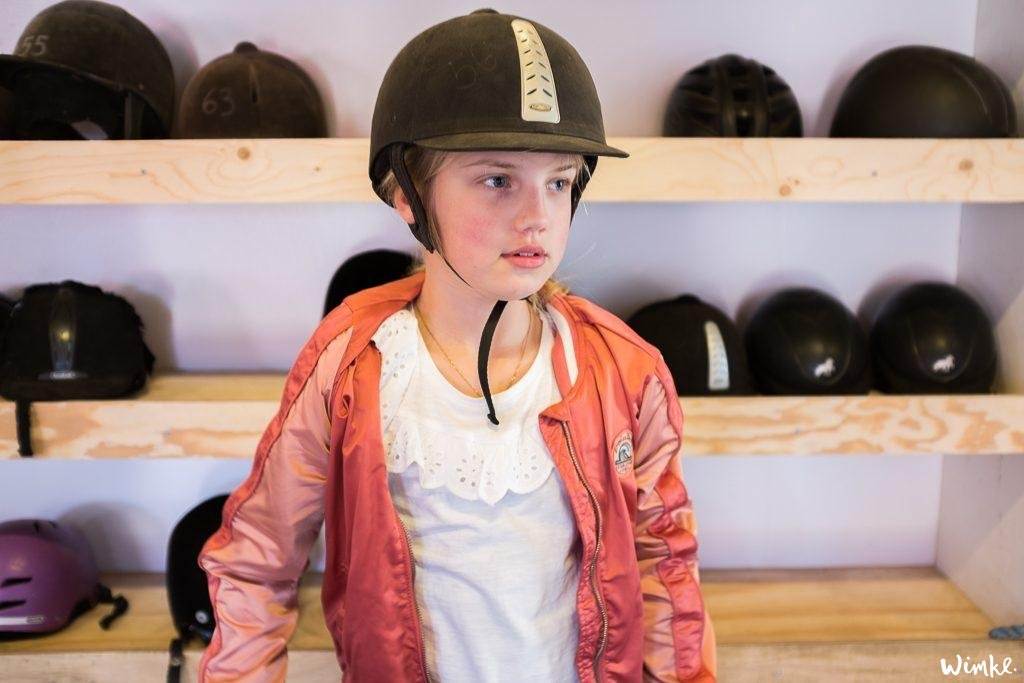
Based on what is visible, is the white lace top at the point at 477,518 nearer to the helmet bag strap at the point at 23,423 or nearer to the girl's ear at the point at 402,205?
the girl's ear at the point at 402,205

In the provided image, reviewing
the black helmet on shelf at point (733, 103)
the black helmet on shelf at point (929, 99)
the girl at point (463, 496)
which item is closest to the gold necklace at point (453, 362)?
the girl at point (463, 496)

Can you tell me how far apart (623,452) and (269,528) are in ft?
1.79

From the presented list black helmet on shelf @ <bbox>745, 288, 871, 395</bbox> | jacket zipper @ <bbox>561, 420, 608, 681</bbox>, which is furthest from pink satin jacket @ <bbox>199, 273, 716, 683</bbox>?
black helmet on shelf @ <bbox>745, 288, 871, 395</bbox>

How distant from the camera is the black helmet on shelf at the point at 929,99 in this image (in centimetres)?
161

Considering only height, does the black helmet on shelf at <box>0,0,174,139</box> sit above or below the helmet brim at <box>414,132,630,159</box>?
above

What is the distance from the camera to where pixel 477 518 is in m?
1.09

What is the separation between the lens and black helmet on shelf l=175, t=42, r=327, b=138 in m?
1.61

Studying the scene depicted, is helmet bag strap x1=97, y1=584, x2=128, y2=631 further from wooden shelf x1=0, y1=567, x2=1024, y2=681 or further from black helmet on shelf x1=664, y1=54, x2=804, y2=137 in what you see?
black helmet on shelf x1=664, y1=54, x2=804, y2=137

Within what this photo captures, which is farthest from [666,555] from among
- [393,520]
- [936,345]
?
[936,345]

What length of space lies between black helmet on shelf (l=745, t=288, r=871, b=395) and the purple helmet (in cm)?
168

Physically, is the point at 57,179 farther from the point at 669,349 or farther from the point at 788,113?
the point at 788,113

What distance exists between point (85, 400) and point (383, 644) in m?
0.93

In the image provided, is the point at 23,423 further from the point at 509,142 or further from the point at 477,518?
the point at 509,142

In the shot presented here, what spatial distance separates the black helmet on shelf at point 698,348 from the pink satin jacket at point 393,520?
50 cm
